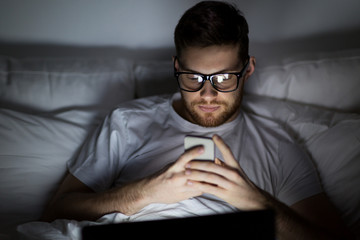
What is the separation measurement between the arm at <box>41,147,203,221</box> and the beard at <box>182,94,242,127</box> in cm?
33

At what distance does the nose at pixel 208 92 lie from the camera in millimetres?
1081

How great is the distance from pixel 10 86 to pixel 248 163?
41.9 inches

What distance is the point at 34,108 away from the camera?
133cm

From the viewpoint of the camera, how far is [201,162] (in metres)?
0.82

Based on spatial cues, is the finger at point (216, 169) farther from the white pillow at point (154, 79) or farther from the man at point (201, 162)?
the white pillow at point (154, 79)

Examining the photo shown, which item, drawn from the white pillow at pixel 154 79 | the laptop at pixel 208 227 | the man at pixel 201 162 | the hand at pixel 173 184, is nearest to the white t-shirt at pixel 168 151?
the man at pixel 201 162

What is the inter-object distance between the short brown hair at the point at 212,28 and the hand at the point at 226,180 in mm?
396

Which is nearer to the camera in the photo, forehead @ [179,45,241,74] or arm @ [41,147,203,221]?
arm @ [41,147,203,221]

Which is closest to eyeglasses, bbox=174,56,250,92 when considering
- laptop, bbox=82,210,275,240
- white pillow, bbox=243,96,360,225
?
white pillow, bbox=243,96,360,225

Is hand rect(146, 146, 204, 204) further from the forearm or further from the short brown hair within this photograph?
the short brown hair

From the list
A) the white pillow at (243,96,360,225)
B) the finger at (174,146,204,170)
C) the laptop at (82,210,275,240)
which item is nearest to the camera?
the laptop at (82,210,275,240)

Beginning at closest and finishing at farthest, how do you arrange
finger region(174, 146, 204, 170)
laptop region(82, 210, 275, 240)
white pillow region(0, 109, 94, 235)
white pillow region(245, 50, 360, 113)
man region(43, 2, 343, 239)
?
laptop region(82, 210, 275, 240) < finger region(174, 146, 204, 170) < man region(43, 2, 343, 239) < white pillow region(0, 109, 94, 235) < white pillow region(245, 50, 360, 113)

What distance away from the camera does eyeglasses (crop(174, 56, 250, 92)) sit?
1.07m

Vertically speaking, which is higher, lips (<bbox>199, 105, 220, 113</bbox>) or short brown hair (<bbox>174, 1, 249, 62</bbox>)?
short brown hair (<bbox>174, 1, 249, 62</bbox>)
